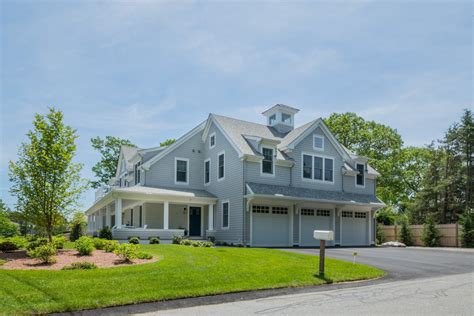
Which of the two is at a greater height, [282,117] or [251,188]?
[282,117]

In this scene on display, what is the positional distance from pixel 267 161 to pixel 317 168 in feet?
14.0

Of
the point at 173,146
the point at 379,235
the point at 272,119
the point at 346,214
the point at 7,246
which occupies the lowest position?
the point at 379,235

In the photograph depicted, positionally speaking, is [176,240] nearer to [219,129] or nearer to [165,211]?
[165,211]

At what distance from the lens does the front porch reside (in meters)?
22.9

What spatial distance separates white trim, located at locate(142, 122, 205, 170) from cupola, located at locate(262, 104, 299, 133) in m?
5.50

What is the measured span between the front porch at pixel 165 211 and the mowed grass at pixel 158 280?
376 inches

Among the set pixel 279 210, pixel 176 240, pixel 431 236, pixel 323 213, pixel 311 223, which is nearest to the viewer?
pixel 176 240

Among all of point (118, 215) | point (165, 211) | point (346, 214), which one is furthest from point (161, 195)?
point (346, 214)

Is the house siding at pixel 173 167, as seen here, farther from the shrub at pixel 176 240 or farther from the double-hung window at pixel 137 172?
the shrub at pixel 176 240

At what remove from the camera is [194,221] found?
89.2 ft

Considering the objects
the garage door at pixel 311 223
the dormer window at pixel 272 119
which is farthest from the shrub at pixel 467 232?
the dormer window at pixel 272 119

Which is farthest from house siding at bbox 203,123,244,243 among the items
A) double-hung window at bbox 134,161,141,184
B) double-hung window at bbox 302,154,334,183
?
double-hung window at bbox 134,161,141,184

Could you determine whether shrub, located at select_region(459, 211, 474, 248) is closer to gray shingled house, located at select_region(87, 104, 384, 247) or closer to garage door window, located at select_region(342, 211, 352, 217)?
gray shingled house, located at select_region(87, 104, 384, 247)

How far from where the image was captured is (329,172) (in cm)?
2798
